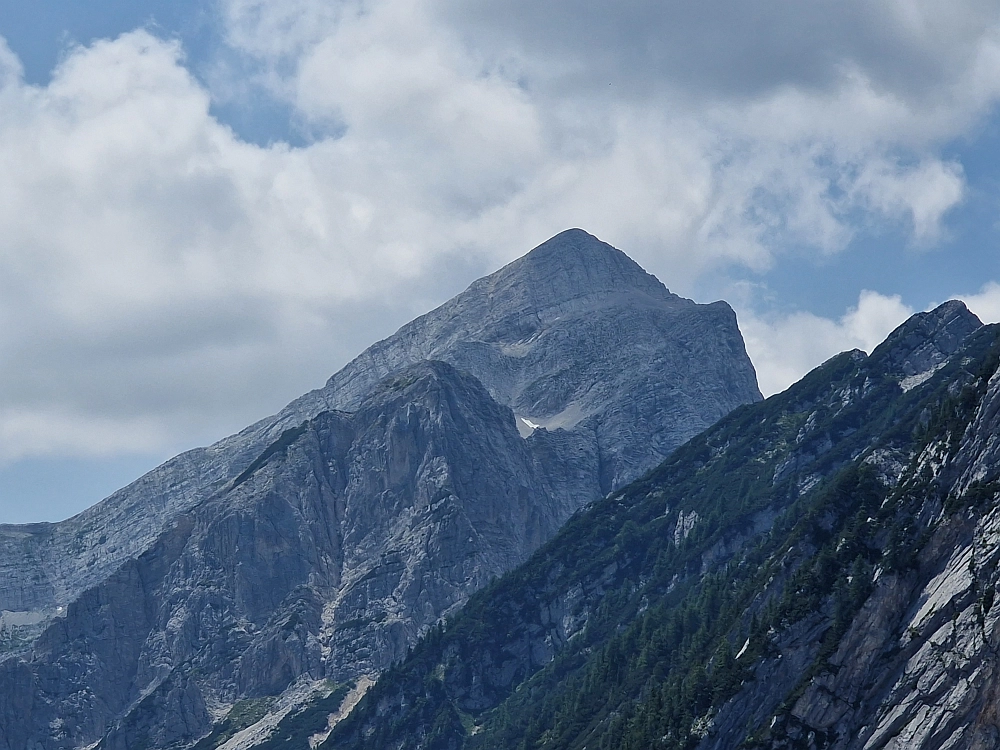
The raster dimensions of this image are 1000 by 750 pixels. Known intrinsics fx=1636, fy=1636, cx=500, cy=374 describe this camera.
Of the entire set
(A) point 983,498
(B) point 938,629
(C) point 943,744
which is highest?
(A) point 983,498

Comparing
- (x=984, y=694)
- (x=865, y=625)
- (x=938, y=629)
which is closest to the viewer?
(x=984, y=694)

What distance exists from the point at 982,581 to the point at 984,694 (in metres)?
14.5

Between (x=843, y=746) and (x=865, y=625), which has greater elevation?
(x=865, y=625)

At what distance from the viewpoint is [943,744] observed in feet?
553

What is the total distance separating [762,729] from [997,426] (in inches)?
1843

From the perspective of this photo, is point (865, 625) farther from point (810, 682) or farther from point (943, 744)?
point (943, 744)

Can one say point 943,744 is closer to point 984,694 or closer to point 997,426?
point 984,694

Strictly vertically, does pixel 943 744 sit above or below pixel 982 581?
below

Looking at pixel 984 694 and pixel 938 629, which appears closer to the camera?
pixel 984 694

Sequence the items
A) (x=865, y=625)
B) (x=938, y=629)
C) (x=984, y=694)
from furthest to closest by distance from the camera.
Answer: (x=865, y=625) → (x=938, y=629) → (x=984, y=694)

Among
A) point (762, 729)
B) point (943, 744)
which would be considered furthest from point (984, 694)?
point (762, 729)

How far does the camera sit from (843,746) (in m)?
186

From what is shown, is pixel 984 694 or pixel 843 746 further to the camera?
pixel 843 746

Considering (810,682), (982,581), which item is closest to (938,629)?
(982,581)
